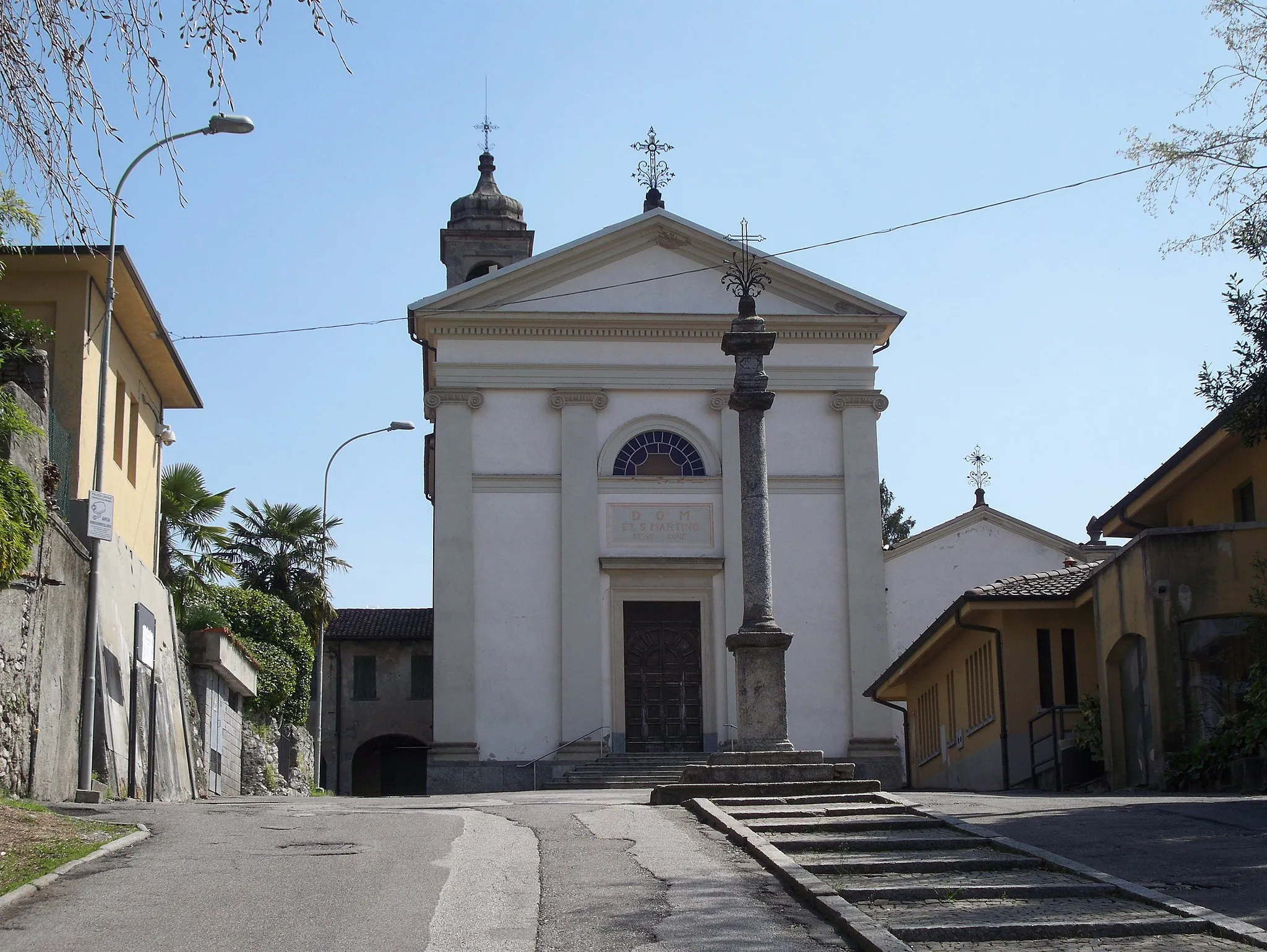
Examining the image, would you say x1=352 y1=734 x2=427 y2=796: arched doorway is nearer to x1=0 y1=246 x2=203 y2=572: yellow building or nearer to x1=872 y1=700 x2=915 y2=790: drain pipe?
x1=872 y1=700 x2=915 y2=790: drain pipe

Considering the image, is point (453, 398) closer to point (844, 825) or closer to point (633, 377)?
point (633, 377)

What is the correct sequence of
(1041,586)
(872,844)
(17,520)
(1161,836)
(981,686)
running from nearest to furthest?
1. (872,844)
2. (1161,836)
3. (17,520)
4. (1041,586)
5. (981,686)

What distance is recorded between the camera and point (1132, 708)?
18.2 metres

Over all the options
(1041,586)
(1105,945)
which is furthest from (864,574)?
(1105,945)

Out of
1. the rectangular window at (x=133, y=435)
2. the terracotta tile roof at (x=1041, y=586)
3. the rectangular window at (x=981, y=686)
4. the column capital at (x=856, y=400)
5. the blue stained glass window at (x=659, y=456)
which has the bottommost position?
the rectangular window at (x=981, y=686)

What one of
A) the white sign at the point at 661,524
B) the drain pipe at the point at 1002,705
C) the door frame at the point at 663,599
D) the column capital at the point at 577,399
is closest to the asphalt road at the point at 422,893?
the drain pipe at the point at 1002,705

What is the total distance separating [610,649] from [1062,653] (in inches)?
382

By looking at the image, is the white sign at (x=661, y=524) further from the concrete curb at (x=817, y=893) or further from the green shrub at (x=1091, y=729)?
the concrete curb at (x=817, y=893)

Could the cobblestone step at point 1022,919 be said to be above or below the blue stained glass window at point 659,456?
below

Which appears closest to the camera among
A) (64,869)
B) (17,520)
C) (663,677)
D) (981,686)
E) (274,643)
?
(64,869)

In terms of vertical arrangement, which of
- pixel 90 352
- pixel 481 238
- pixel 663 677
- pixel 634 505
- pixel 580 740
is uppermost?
pixel 481 238

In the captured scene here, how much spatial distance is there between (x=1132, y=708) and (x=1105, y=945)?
36.8 ft

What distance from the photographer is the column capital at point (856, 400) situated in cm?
2994

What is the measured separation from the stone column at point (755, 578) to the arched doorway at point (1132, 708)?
4.24 m
